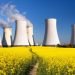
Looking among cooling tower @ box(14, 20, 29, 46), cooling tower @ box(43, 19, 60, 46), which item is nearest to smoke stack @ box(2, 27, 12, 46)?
A: cooling tower @ box(14, 20, 29, 46)

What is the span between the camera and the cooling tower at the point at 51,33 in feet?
193

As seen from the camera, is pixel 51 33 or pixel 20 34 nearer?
pixel 51 33

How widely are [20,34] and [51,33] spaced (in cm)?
699

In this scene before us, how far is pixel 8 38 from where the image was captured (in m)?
84.6

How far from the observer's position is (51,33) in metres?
60.5

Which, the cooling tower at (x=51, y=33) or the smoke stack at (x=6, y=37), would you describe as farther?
the smoke stack at (x=6, y=37)

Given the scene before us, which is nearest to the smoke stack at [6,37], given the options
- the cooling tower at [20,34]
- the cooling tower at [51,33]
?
the cooling tower at [20,34]

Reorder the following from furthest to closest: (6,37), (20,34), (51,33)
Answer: (6,37) → (20,34) → (51,33)

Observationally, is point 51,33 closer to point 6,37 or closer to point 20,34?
point 20,34

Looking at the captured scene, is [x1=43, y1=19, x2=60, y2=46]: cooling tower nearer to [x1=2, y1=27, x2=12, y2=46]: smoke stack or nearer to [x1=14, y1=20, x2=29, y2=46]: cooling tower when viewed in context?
[x1=14, y1=20, x2=29, y2=46]: cooling tower

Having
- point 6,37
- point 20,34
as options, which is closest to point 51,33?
point 20,34

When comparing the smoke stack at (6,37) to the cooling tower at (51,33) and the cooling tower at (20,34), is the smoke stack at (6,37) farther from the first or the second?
the cooling tower at (51,33)

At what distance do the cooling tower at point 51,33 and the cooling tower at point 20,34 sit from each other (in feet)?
15.1

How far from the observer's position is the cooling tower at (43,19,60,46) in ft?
193
